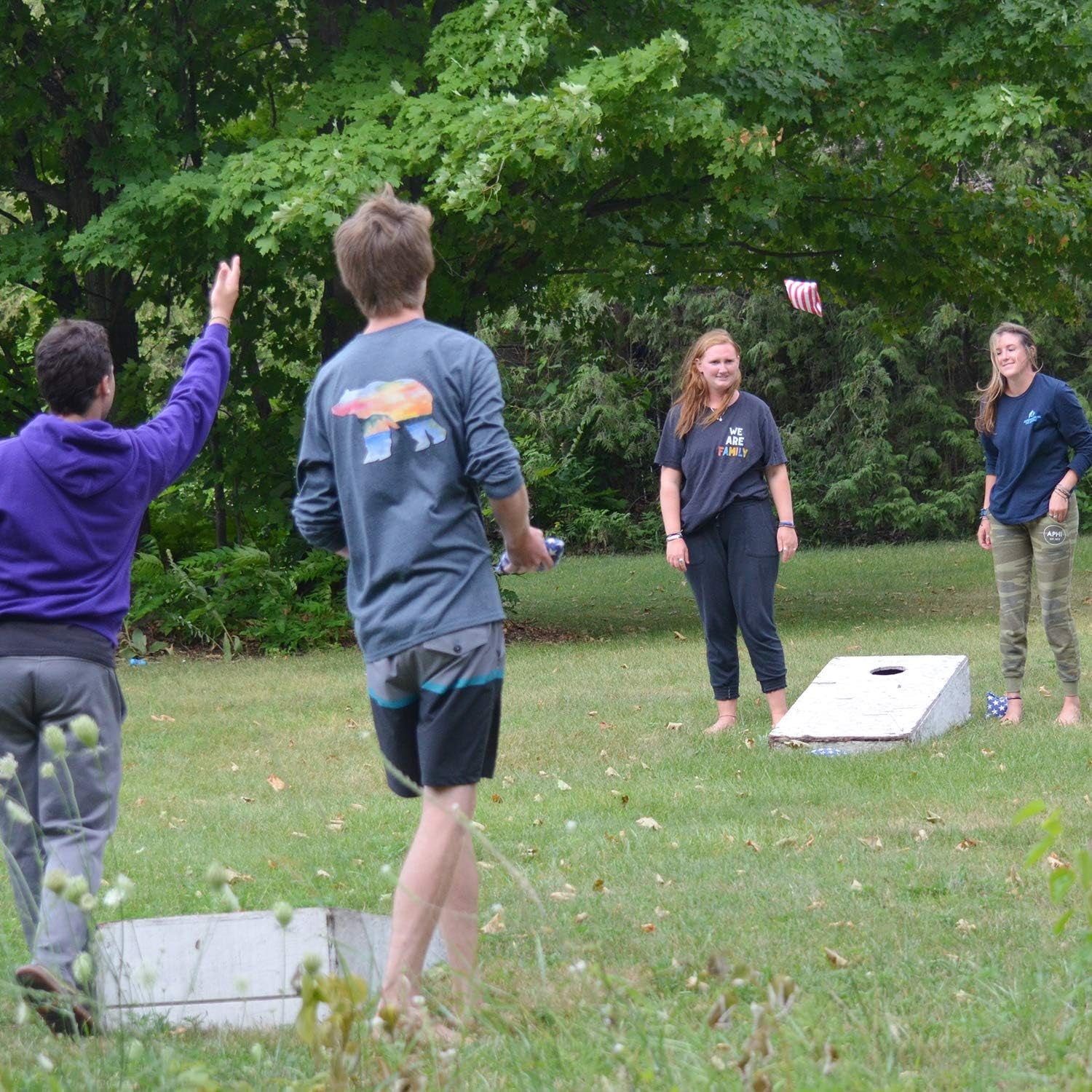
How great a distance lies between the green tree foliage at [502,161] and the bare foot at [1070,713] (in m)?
5.95

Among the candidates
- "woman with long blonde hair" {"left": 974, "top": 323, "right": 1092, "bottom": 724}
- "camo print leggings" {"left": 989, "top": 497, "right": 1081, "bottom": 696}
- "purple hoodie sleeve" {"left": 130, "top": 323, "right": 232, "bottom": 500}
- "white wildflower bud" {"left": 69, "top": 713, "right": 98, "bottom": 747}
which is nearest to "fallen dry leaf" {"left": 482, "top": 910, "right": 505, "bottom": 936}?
"purple hoodie sleeve" {"left": 130, "top": 323, "right": 232, "bottom": 500}

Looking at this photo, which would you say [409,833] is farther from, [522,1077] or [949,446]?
[949,446]

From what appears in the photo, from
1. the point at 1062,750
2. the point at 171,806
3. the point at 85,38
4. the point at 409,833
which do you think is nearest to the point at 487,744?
the point at 409,833

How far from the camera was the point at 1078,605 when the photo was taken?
1563 cm

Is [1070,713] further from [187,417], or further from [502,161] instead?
[502,161]

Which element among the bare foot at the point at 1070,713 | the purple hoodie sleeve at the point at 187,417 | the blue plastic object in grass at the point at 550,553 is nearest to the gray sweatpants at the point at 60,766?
the purple hoodie sleeve at the point at 187,417

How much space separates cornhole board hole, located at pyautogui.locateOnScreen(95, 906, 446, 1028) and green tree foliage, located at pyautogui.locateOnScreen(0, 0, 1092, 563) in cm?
832

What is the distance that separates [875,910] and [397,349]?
251 centimetres

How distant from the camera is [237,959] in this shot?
4328 mm

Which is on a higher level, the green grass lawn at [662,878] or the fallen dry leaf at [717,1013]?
the fallen dry leaf at [717,1013]

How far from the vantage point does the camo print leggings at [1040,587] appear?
821 centimetres

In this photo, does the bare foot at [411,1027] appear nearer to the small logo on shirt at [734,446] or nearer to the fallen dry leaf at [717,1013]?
the fallen dry leaf at [717,1013]

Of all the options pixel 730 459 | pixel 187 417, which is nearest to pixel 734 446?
pixel 730 459

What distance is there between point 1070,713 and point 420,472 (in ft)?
18.8
